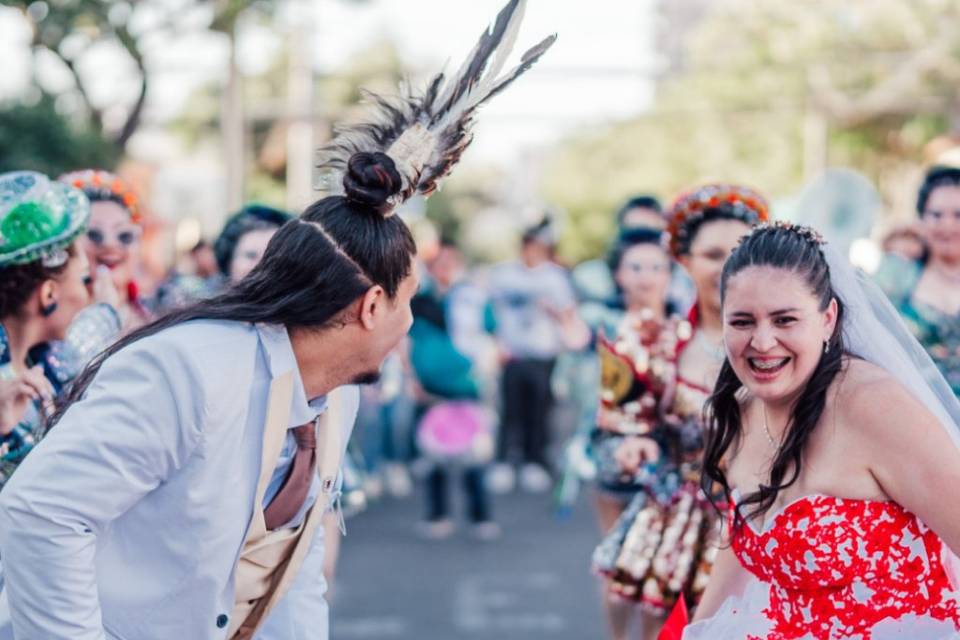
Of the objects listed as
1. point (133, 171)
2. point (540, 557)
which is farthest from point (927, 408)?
point (133, 171)

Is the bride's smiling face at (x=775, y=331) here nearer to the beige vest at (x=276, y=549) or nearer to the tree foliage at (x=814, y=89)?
the beige vest at (x=276, y=549)

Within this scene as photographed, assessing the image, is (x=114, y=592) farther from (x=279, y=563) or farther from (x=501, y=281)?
(x=501, y=281)

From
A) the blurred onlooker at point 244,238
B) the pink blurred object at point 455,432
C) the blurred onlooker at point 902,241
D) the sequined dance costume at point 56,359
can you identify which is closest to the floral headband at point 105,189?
the blurred onlooker at point 244,238

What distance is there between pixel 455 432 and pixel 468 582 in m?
1.55

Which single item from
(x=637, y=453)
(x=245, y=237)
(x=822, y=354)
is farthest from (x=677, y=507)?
(x=245, y=237)

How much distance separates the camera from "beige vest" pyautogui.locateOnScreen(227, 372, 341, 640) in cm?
266

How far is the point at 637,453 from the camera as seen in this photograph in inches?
180

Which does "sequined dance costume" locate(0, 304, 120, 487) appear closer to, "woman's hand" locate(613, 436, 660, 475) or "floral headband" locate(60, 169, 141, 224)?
"floral headband" locate(60, 169, 141, 224)

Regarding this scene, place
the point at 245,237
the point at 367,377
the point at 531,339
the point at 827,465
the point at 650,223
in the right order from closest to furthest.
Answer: the point at 367,377, the point at 827,465, the point at 245,237, the point at 650,223, the point at 531,339

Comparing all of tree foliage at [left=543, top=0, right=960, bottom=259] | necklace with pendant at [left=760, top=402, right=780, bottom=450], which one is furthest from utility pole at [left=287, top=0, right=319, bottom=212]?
necklace with pendant at [left=760, top=402, right=780, bottom=450]

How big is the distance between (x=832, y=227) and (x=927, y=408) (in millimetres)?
3965

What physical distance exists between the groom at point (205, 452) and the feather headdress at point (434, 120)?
16 cm

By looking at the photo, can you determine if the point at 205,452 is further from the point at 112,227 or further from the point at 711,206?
→ the point at 112,227

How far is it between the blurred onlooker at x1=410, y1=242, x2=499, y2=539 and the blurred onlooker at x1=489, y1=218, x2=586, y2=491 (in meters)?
1.37
